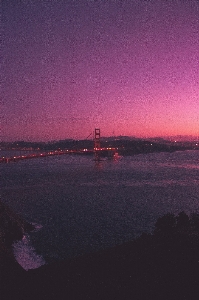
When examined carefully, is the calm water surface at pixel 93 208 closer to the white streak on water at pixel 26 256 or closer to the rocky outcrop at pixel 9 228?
the white streak on water at pixel 26 256

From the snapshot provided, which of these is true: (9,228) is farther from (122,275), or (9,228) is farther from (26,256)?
(122,275)

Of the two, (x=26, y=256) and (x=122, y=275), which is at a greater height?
(x=122, y=275)

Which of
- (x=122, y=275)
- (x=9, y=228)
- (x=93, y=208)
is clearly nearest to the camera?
(x=122, y=275)

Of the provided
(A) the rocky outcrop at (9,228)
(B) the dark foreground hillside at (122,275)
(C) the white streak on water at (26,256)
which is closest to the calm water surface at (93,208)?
(C) the white streak on water at (26,256)

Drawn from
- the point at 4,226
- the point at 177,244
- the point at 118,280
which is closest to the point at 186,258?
the point at 177,244

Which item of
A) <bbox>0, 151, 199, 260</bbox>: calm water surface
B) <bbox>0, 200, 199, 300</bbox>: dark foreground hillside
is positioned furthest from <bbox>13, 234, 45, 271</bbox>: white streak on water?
<bbox>0, 200, 199, 300</bbox>: dark foreground hillside

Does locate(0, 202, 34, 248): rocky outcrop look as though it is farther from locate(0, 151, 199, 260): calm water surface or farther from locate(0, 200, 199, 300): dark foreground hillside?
locate(0, 200, 199, 300): dark foreground hillside

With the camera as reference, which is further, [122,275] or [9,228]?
[9,228]

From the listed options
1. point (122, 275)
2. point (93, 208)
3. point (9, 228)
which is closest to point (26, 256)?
point (9, 228)
